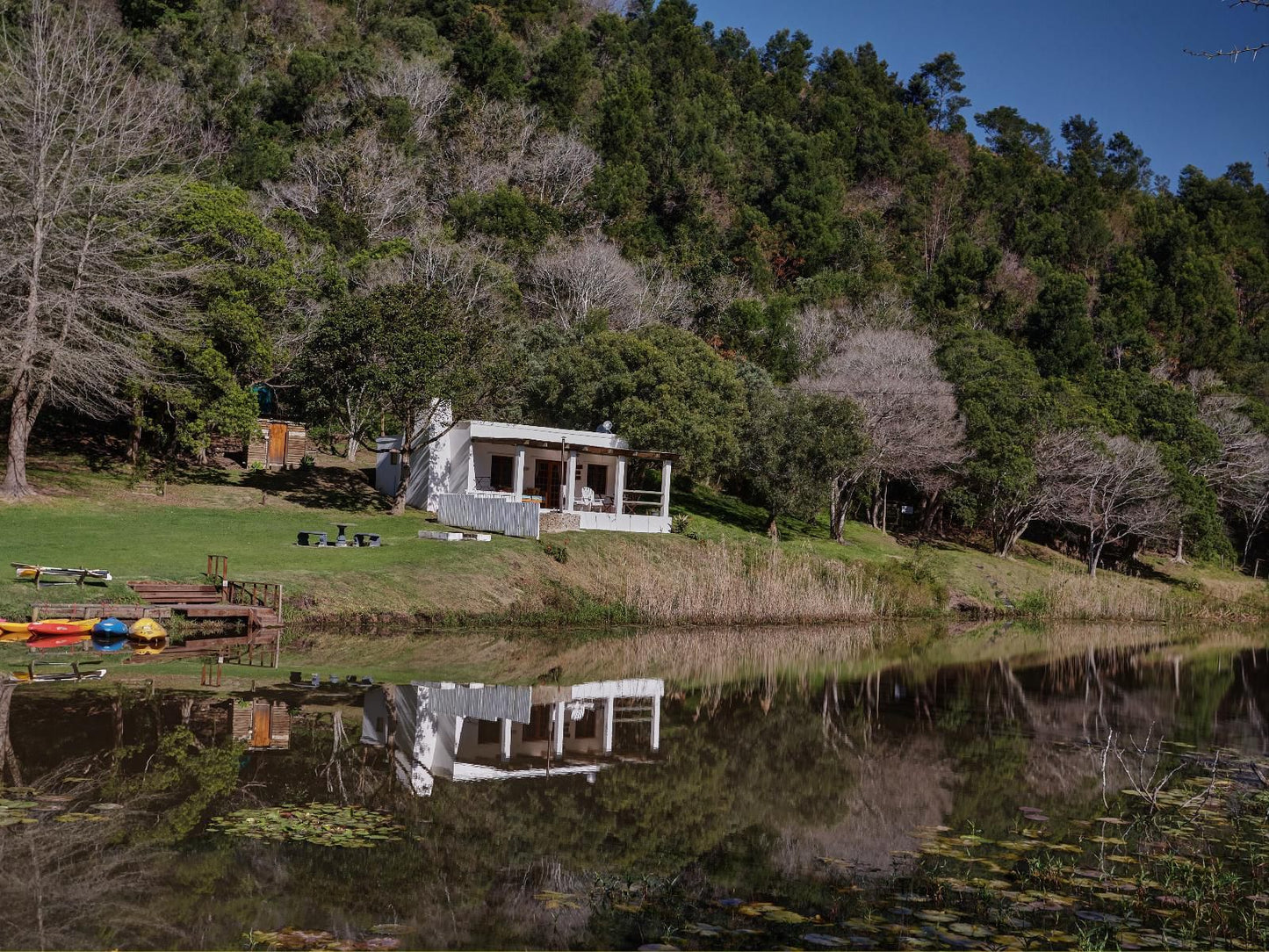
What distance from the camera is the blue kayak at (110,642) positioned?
21469 mm

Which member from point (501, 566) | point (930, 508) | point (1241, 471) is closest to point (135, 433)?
point (501, 566)

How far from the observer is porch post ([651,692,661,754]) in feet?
56.1

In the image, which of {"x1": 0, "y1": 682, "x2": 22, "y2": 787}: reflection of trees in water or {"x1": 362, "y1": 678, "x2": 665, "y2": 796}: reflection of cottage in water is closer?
{"x1": 0, "y1": 682, "x2": 22, "y2": 787}: reflection of trees in water

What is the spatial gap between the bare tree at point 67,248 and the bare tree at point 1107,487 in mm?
35813

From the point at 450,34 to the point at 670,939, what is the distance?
92.9 m

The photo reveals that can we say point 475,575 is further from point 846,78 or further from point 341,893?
point 846,78

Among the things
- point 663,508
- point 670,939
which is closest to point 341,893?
point 670,939

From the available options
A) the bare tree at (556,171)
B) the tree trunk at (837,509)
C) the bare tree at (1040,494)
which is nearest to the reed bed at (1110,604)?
the bare tree at (1040,494)

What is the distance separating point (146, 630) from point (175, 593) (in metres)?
1.92

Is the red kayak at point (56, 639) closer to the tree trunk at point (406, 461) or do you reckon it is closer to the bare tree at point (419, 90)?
the tree trunk at point (406, 461)

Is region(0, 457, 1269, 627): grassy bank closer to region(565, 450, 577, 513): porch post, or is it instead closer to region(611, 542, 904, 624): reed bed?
region(611, 542, 904, 624): reed bed

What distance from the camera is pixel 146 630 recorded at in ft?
72.9

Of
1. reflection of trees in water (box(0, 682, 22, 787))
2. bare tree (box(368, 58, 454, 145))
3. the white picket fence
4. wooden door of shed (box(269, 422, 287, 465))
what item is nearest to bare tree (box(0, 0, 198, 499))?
wooden door of shed (box(269, 422, 287, 465))

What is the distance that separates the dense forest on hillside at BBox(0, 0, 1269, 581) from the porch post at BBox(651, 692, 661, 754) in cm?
1927
